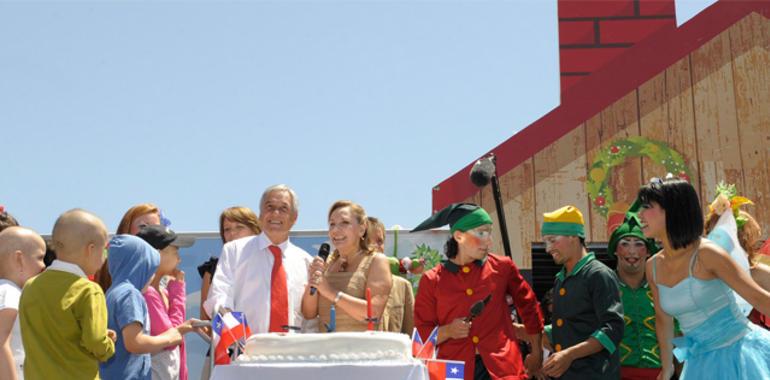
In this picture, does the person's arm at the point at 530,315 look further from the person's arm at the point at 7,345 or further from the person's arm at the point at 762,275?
the person's arm at the point at 7,345

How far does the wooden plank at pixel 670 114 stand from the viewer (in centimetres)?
779

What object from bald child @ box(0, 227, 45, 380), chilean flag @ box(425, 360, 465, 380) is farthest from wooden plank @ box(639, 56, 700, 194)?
bald child @ box(0, 227, 45, 380)

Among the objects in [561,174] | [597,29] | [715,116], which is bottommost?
[561,174]

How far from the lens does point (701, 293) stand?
13.5ft

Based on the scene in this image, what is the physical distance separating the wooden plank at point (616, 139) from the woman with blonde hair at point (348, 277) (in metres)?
3.14

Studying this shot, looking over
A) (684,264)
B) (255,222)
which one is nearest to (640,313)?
(684,264)

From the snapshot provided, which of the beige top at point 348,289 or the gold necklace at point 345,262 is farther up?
the gold necklace at point 345,262

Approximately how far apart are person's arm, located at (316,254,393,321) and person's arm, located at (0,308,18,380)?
5.10ft

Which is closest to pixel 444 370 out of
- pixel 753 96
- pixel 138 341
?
pixel 138 341

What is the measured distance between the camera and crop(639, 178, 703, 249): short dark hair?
4184 millimetres

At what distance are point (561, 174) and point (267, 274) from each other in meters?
3.61

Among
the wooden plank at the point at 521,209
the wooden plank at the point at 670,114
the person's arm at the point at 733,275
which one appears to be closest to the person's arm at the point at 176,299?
the wooden plank at the point at 521,209

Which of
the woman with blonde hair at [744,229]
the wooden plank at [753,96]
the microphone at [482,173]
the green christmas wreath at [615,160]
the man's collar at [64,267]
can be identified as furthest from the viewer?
the green christmas wreath at [615,160]

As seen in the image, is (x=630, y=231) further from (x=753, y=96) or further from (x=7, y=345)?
(x=7, y=345)
